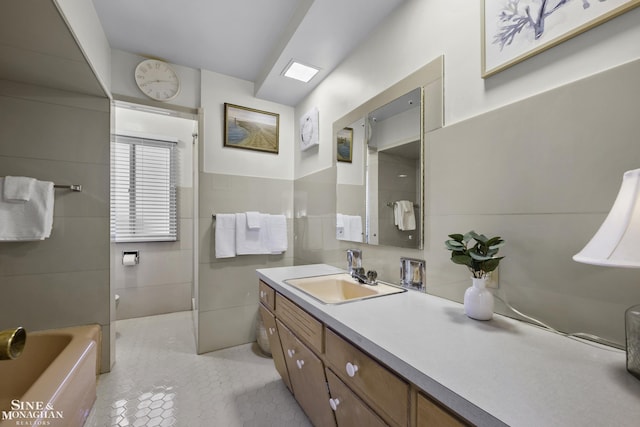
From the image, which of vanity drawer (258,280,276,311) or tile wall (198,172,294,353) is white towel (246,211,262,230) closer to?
tile wall (198,172,294,353)

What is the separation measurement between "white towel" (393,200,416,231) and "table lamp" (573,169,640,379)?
761 mm

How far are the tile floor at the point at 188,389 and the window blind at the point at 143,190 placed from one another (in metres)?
1.20

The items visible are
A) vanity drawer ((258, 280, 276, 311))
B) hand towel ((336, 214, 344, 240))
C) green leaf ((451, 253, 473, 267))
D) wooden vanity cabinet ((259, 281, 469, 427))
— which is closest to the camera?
wooden vanity cabinet ((259, 281, 469, 427))

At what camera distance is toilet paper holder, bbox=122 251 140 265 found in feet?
9.68

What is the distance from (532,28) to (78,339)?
270 centimetres

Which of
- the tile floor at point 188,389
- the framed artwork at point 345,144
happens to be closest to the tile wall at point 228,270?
the tile floor at point 188,389

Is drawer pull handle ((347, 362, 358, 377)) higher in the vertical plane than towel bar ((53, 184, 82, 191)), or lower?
lower

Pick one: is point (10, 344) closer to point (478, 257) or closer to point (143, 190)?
point (478, 257)

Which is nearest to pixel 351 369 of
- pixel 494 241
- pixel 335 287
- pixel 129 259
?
pixel 494 241

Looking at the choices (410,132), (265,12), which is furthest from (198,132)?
(410,132)

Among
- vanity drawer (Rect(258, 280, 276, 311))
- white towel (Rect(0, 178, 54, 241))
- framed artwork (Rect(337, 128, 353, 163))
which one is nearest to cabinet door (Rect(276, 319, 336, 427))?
vanity drawer (Rect(258, 280, 276, 311))

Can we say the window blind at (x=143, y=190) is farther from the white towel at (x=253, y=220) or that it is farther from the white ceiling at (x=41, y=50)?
the white towel at (x=253, y=220)

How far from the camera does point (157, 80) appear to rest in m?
2.17

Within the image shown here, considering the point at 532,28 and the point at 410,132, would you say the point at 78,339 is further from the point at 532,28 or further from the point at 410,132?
the point at 532,28
